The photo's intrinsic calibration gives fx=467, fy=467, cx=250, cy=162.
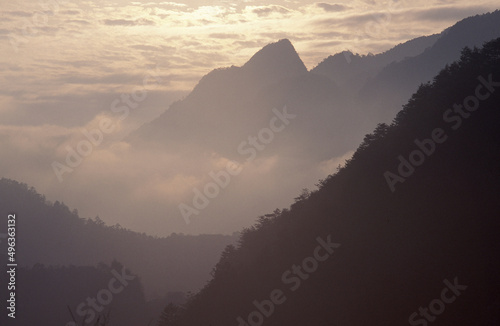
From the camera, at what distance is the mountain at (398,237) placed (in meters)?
48.5

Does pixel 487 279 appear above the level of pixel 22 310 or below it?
below

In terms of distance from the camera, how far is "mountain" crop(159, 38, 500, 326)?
159ft

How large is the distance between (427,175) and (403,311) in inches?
802

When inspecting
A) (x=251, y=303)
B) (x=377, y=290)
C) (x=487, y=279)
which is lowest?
(x=487, y=279)

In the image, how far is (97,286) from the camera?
15188cm

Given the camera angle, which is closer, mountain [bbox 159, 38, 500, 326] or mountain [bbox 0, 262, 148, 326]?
mountain [bbox 159, 38, 500, 326]

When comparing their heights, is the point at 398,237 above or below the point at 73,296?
below

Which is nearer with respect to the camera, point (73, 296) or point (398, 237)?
point (398, 237)

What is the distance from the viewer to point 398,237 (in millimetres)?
55156

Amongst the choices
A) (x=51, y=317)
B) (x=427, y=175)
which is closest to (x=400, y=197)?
(x=427, y=175)

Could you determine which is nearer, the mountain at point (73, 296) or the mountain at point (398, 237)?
the mountain at point (398, 237)

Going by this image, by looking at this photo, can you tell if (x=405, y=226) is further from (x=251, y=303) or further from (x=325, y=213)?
(x=251, y=303)

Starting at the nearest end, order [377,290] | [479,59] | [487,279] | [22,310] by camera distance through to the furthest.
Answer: [487,279]
[377,290]
[479,59]
[22,310]

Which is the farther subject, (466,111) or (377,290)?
(466,111)
